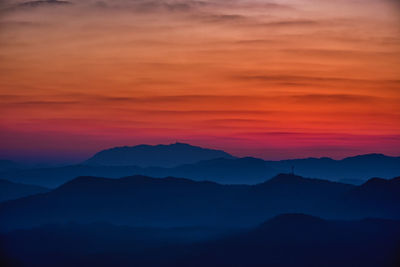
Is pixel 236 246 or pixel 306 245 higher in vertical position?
pixel 306 245

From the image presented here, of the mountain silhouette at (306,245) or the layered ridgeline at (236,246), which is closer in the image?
the mountain silhouette at (306,245)

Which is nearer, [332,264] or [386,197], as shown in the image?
[332,264]

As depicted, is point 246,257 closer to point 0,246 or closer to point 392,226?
point 392,226

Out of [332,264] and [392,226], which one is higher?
[392,226]

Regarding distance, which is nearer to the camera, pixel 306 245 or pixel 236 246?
pixel 306 245

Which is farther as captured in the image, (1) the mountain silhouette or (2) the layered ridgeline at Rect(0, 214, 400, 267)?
(2) the layered ridgeline at Rect(0, 214, 400, 267)

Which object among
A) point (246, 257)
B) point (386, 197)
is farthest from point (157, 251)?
point (386, 197)

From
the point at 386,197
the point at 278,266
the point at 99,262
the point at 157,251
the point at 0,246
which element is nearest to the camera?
the point at 278,266

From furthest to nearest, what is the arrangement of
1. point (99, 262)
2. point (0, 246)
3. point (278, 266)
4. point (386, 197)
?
point (386, 197)
point (0, 246)
point (99, 262)
point (278, 266)
